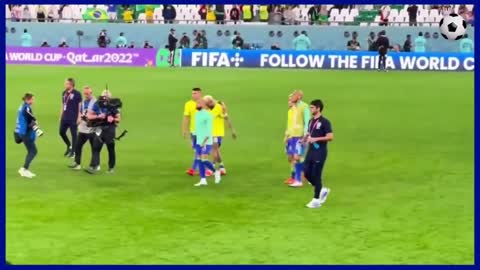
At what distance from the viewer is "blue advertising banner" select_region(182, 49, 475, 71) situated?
148 ft

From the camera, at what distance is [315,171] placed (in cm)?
1457

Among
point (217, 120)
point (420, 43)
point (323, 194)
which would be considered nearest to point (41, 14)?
point (420, 43)

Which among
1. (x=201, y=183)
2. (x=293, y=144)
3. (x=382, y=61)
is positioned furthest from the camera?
(x=382, y=61)

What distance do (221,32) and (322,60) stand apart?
798 centimetres

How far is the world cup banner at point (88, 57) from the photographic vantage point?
157 ft

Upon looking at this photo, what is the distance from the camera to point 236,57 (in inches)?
1854

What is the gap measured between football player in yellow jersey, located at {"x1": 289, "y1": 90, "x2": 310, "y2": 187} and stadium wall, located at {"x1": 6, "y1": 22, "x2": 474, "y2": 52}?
34.0m

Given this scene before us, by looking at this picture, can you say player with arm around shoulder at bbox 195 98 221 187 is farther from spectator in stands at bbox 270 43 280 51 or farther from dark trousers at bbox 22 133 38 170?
spectator in stands at bbox 270 43 280 51

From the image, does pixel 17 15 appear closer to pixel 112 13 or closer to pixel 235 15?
pixel 112 13

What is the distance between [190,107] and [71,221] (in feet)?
15.9

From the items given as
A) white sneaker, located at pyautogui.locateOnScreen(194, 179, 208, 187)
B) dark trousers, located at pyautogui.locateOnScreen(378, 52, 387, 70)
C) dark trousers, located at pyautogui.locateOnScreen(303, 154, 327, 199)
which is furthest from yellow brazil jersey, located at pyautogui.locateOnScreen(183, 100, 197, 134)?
dark trousers, located at pyautogui.locateOnScreen(378, 52, 387, 70)

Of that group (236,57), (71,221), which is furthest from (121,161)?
(236,57)

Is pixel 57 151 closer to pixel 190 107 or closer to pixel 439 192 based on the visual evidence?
pixel 190 107

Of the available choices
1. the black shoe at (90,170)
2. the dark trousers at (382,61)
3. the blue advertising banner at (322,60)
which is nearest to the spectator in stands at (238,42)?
the blue advertising banner at (322,60)
